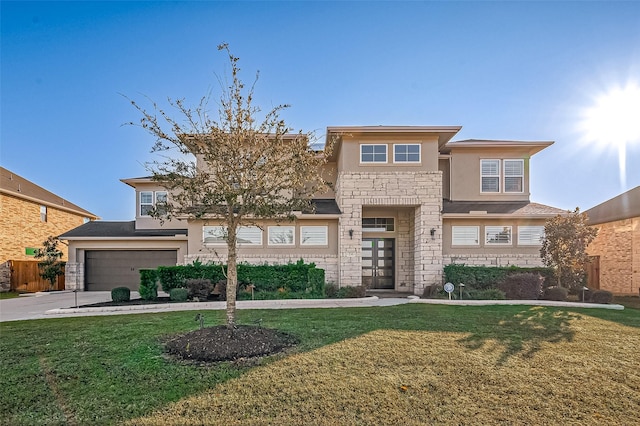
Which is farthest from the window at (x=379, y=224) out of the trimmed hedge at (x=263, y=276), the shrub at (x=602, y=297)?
the shrub at (x=602, y=297)

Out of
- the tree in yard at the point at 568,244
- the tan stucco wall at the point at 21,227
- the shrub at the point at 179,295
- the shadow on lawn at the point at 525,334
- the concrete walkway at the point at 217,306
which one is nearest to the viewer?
the shadow on lawn at the point at 525,334

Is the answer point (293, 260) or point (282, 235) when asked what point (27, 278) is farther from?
point (293, 260)

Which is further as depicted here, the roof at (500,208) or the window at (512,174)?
the window at (512,174)

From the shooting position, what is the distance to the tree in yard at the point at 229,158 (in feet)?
19.8

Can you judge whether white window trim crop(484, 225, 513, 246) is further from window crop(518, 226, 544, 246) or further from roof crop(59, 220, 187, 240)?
roof crop(59, 220, 187, 240)

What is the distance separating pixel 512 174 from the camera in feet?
52.5

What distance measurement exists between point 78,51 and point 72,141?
7767 millimetres

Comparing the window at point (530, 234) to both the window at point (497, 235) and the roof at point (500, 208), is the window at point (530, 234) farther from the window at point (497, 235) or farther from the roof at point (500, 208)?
the roof at point (500, 208)

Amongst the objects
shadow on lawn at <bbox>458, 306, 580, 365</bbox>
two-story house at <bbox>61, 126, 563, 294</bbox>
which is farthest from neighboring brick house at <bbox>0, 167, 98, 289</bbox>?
shadow on lawn at <bbox>458, 306, 580, 365</bbox>

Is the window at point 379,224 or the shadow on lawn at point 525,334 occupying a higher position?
the window at point 379,224

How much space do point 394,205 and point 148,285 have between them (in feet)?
31.6

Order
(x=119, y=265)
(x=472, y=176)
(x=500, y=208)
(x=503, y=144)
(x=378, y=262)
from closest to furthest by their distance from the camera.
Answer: (x=500, y=208)
(x=503, y=144)
(x=378, y=262)
(x=472, y=176)
(x=119, y=265)

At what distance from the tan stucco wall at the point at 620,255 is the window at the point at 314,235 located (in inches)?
510

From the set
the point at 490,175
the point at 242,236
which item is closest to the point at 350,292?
the point at 242,236
